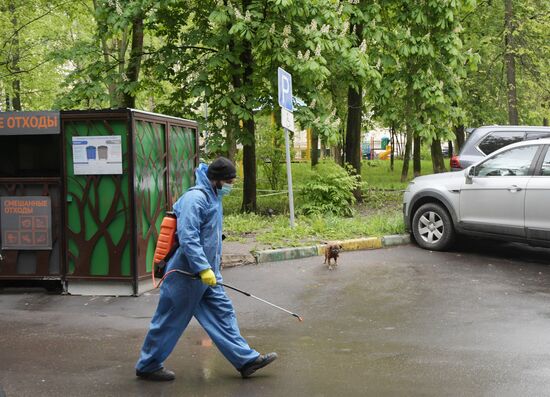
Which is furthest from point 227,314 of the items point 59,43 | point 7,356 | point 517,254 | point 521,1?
point 59,43

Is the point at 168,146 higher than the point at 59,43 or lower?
lower

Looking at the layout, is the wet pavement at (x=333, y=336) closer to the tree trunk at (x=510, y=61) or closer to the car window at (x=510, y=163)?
the car window at (x=510, y=163)

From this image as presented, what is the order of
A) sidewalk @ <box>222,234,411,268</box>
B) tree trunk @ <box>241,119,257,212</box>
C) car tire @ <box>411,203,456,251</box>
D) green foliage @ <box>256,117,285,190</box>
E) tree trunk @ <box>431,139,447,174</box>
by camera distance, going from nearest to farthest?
1. sidewalk @ <box>222,234,411,268</box>
2. car tire @ <box>411,203,456,251</box>
3. tree trunk @ <box>241,119,257,212</box>
4. green foliage @ <box>256,117,285,190</box>
5. tree trunk @ <box>431,139,447,174</box>

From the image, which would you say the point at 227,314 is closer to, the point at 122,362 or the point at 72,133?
the point at 122,362

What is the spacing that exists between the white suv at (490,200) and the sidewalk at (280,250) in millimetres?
496

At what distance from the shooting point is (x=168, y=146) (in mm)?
9602

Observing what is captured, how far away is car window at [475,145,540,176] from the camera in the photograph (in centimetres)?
1031

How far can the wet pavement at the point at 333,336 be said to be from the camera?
5.29 metres

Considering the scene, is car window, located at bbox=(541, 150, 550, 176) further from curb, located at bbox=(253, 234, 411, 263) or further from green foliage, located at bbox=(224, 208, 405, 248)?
green foliage, located at bbox=(224, 208, 405, 248)

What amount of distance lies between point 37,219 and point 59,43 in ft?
70.7

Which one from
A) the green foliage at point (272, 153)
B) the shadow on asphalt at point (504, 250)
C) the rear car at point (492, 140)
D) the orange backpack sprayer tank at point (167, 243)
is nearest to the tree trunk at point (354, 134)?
the green foliage at point (272, 153)

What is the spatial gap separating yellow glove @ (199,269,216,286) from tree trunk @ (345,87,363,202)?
13194mm

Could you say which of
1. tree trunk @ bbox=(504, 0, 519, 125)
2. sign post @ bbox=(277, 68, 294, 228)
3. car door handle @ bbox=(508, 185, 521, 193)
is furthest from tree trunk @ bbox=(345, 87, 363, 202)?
car door handle @ bbox=(508, 185, 521, 193)

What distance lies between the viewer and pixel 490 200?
34.6 feet
